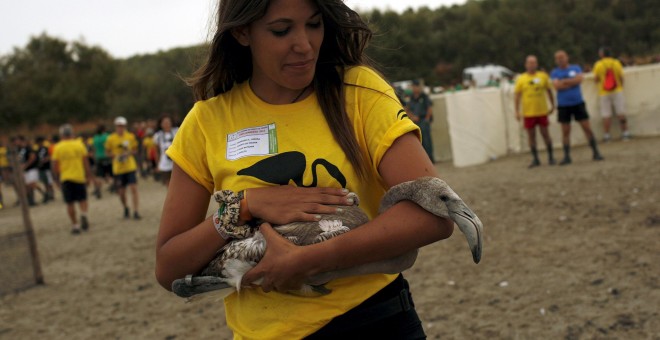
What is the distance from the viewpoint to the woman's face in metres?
1.61

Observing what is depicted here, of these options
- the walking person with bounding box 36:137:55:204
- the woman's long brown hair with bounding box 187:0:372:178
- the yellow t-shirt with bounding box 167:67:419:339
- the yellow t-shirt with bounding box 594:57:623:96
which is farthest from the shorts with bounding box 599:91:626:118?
the walking person with bounding box 36:137:55:204

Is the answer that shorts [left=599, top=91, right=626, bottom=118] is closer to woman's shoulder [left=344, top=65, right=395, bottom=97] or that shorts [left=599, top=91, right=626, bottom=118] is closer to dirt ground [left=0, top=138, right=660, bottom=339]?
dirt ground [left=0, top=138, right=660, bottom=339]

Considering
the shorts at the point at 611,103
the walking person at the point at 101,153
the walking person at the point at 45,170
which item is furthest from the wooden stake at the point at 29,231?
the walking person at the point at 45,170

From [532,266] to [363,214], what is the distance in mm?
4777

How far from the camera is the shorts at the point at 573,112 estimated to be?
11.5 meters

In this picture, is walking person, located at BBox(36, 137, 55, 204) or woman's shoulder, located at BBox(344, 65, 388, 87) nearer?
woman's shoulder, located at BBox(344, 65, 388, 87)

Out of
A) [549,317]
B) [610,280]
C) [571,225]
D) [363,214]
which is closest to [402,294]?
[363,214]

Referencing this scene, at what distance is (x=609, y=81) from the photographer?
44.9ft

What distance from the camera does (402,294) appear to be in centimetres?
179

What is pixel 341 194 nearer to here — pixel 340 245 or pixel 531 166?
pixel 340 245

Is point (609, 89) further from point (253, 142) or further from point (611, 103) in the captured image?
point (253, 142)

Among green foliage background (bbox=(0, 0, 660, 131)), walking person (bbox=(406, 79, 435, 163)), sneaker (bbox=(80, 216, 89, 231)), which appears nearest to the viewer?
sneaker (bbox=(80, 216, 89, 231))

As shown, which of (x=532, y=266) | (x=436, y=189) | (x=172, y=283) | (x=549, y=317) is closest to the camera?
(x=436, y=189)

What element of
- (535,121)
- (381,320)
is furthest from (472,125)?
(381,320)
